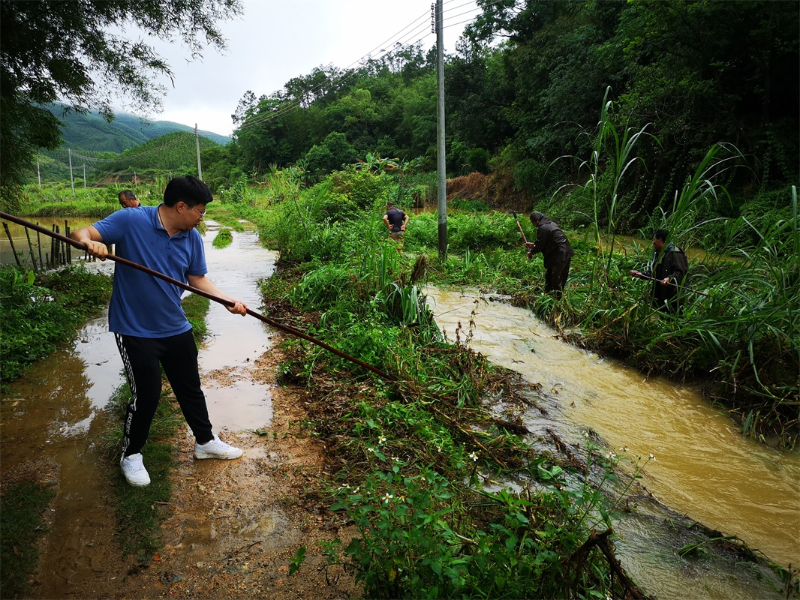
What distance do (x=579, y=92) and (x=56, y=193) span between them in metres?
33.1

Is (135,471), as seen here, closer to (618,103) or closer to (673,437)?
(673,437)

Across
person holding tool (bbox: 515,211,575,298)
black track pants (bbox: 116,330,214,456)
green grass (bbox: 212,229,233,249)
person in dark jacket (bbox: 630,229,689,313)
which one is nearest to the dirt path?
black track pants (bbox: 116,330,214,456)

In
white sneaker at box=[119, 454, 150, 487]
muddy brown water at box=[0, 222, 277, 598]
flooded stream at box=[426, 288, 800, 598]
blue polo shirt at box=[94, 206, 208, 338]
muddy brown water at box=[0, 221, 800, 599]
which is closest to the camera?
muddy brown water at box=[0, 222, 277, 598]

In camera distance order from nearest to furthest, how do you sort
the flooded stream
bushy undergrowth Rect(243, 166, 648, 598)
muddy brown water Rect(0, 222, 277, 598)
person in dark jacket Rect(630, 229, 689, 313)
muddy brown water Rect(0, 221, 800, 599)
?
1. bushy undergrowth Rect(243, 166, 648, 598)
2. muddy brown water Rect(0, 222, 277, 598)
3. muddy brown water Rect(0, 221, 800, 599)
4. the flooded stream
5. person in dark jacket Rect(630, 229, 689, 313)

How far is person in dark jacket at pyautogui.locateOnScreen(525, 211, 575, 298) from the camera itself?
7.23 m

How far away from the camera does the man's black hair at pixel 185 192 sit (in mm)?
2680

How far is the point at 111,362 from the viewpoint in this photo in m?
4.97

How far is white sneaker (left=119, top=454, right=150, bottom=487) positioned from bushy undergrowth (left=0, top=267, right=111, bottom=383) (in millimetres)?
2263

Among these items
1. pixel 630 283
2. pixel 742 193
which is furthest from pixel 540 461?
pixel 742 193

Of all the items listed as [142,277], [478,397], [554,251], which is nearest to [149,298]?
[142,277]

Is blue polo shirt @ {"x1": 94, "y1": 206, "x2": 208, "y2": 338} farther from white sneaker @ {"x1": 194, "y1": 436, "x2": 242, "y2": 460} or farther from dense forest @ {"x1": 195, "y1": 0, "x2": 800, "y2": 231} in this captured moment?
dense forest @ {"x1": 195, "y1": 0, "x2": 800, "y2": 231}

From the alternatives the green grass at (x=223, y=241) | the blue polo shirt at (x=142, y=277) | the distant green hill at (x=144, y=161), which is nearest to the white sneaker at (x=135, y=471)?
the blue polo shirt at (x=142, y=277)

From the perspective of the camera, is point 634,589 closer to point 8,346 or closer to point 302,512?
point 302,512

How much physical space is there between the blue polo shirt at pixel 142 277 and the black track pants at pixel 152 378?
0.07 metres
